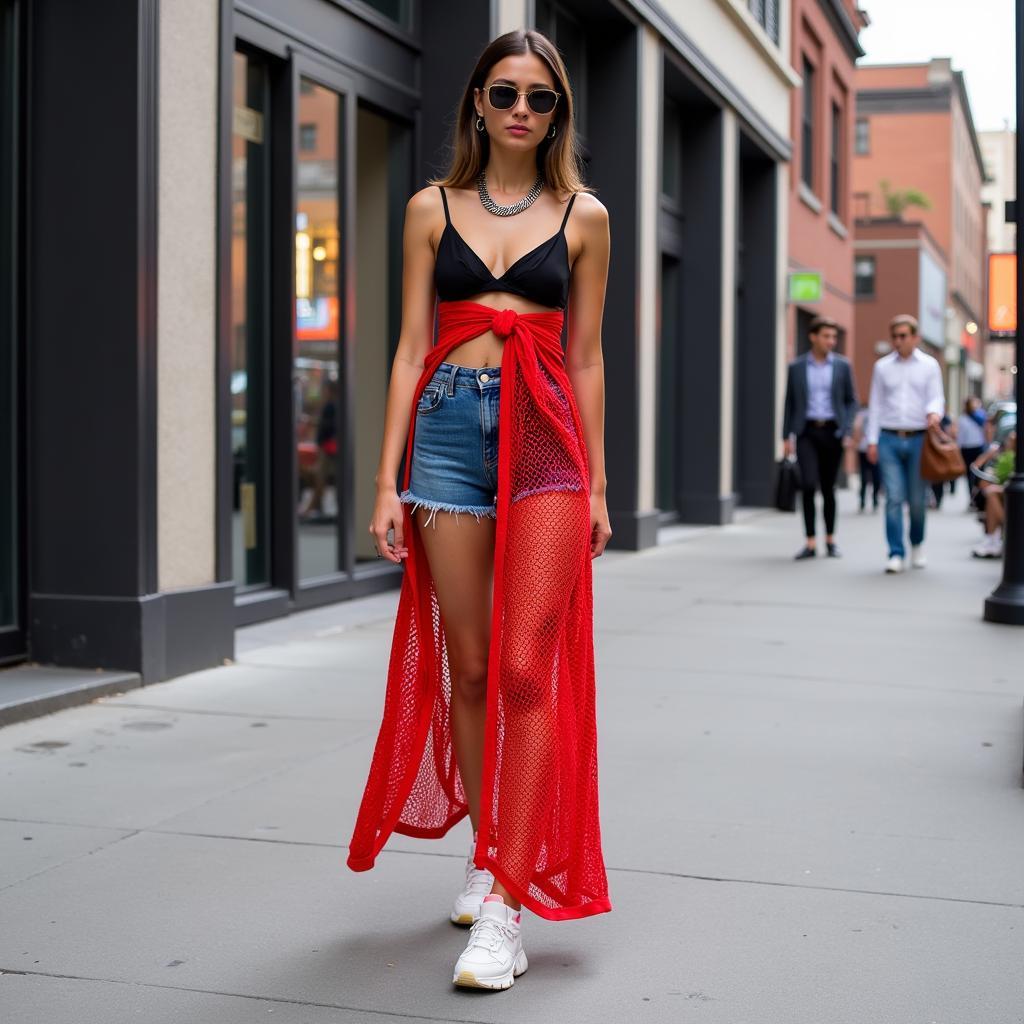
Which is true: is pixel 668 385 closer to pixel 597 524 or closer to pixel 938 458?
pixel 938 458

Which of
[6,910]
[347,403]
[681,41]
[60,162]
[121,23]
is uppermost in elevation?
[681,41]

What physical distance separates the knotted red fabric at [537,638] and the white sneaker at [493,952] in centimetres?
7

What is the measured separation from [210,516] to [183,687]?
874 mm

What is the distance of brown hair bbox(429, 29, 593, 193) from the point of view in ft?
11.8

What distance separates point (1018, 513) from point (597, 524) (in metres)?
6.66

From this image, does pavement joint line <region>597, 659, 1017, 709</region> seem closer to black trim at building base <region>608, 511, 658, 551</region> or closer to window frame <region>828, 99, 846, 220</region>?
black trim at building base <region>608, 511, 658, 551</region>

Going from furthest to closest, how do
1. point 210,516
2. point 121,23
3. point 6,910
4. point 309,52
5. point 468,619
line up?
point 309,52, point 210,516, point 121,23, point 6,910, point 468,619

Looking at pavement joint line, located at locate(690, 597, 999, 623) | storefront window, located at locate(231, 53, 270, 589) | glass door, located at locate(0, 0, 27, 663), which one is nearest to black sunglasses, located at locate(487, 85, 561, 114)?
glass door, located at locate(0, 0, 27, 663)

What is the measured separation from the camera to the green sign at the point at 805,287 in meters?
22.8

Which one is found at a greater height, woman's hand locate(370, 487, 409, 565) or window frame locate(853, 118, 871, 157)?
window frame locate(853, 118, 871, 157)

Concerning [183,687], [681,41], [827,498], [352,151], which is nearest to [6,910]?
[183,687]

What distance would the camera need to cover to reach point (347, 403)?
32.1 feet

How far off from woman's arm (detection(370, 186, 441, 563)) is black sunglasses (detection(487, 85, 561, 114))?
0.25 m

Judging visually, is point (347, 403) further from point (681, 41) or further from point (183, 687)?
point (681, 41)
